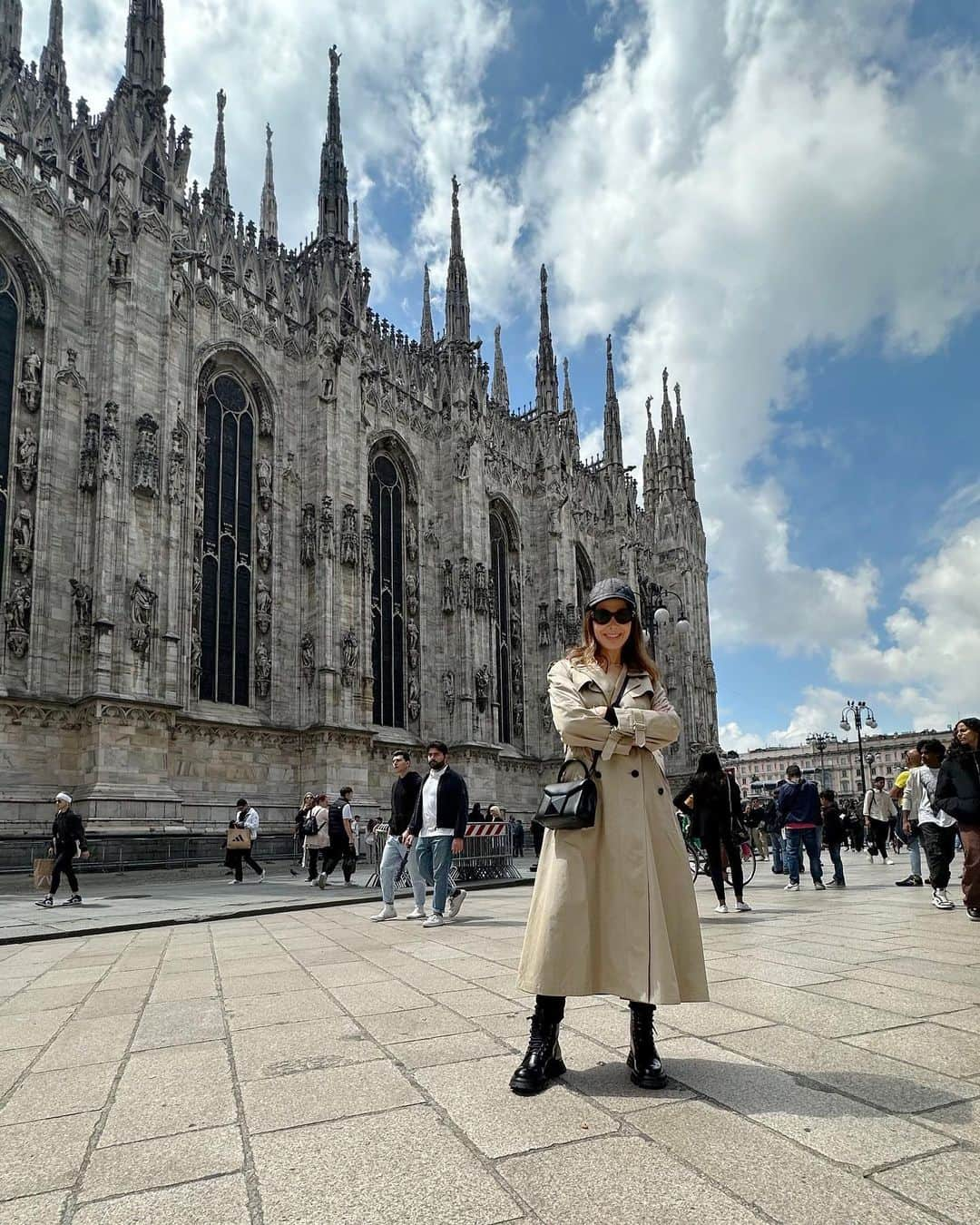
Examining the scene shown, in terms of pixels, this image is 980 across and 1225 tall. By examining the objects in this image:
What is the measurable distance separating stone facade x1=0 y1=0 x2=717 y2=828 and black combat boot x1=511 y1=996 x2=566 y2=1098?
16.8m

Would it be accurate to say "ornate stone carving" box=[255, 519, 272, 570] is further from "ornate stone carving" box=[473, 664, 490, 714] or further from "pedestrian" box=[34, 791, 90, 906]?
"pedestrian" box=[34, 791, 90, 906]

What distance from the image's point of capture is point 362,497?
26234mm

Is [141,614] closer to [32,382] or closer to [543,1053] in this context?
[32,382]

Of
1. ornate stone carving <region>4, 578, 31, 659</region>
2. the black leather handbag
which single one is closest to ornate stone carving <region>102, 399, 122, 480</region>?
ornate stone carving <region>4, 578, 31, 659</region>

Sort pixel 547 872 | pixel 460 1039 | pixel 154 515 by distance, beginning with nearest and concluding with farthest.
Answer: pixel 547 872 < pixel 460 1039 < pixel 154 515

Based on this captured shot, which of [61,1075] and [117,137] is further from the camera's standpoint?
[117,137]

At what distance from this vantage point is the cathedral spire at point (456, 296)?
106ft

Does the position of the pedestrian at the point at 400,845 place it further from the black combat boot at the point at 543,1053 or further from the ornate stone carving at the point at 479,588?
the ornate stone carving at the point at 479,588

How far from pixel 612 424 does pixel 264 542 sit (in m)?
24.4

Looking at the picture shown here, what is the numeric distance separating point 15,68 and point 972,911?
26.2 m

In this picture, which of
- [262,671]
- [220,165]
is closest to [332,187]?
[220,165]

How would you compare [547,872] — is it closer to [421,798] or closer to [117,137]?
[421,798]

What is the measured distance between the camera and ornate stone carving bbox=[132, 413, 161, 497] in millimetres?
20062

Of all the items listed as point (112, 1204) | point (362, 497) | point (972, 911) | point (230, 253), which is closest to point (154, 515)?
point (362, 497)
